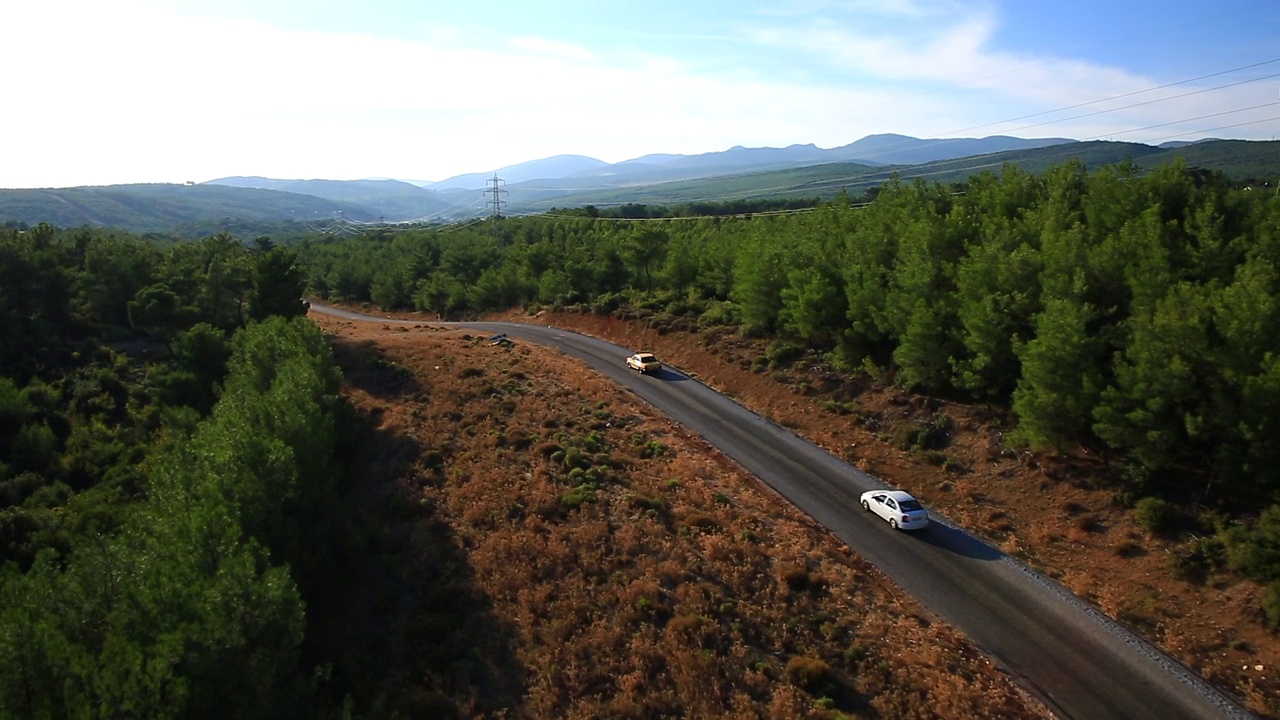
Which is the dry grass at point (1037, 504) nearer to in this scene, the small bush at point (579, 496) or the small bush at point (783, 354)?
the small bush at point (783, 354)

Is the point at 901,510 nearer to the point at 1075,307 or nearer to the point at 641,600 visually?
the point at 1075,307

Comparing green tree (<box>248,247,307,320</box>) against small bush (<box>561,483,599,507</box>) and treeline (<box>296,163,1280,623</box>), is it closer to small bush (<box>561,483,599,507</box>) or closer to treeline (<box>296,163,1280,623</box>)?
treeline (<box>296,163,1280,623</box>)

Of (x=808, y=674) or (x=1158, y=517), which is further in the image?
(x=1158, y=517)

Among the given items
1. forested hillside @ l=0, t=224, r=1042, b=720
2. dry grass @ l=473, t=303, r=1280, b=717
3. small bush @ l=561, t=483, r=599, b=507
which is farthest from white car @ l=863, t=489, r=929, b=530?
small bush @ l=561, t=483, r=599, b=507

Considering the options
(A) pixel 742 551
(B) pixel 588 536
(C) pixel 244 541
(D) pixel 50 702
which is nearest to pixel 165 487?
(C) pixel 244 541

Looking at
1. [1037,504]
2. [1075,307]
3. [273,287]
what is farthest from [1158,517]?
[273,287]

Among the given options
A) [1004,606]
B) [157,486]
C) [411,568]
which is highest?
[157,486]
